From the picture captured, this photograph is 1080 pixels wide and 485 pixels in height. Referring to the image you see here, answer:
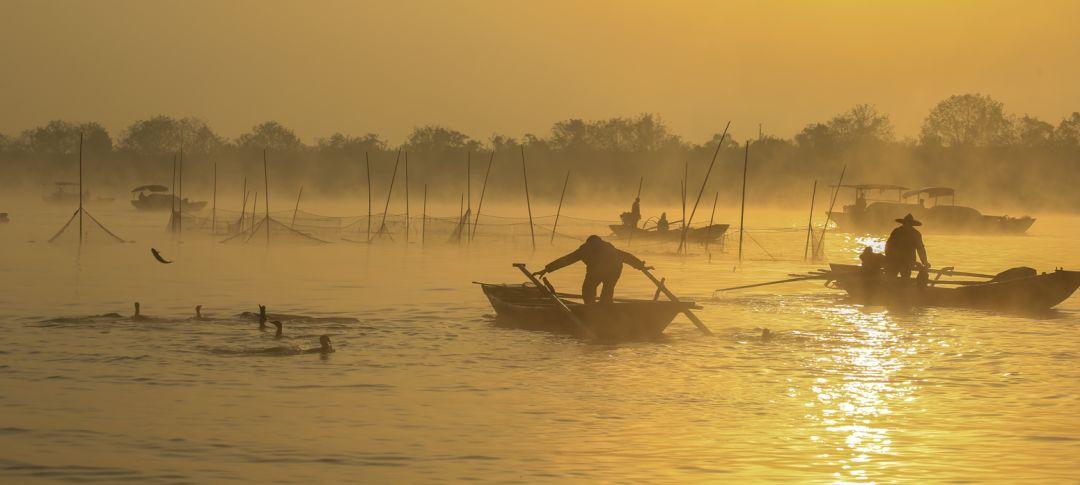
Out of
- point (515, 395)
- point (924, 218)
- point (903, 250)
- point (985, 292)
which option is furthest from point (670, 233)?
point (515, 395)

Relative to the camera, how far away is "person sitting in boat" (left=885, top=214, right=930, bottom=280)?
19578 millimetres

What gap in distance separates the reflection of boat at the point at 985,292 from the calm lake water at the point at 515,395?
1.06 ft

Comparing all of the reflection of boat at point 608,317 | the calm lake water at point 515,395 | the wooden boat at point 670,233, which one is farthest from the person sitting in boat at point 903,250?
the wooden boat at point 670,233

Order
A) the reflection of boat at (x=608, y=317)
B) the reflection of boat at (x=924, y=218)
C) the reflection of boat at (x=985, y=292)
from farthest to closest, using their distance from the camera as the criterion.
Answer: the reflection of boat at (x=924, y=218), the reflection of boat at (x=985, y=292), the reflection of boat at (x=608, y=317)

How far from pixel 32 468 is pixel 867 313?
13.8 meters

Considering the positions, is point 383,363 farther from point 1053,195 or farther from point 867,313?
point 1053,195

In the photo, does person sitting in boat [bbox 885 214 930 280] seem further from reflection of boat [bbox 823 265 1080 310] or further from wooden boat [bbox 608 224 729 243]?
wooden boat [bbox 608 224 729 243]

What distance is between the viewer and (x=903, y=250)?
19734mm

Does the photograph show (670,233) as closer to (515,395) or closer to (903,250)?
(903,250)

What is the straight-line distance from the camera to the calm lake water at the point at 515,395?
28.5ft

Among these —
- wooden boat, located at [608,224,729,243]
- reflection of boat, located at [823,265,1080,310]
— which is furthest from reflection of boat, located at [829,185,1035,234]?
reflection of boat, located at [823,265,1080,310]

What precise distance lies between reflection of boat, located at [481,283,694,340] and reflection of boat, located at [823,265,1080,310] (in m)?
5.85

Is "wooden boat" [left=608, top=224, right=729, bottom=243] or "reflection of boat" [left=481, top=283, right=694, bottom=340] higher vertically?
"wooden boat" [left=608, top=224, right=729, bottom=243]

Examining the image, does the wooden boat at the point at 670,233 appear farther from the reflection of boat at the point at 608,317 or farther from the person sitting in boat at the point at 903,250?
the reflection of boat at the point at 608,317
